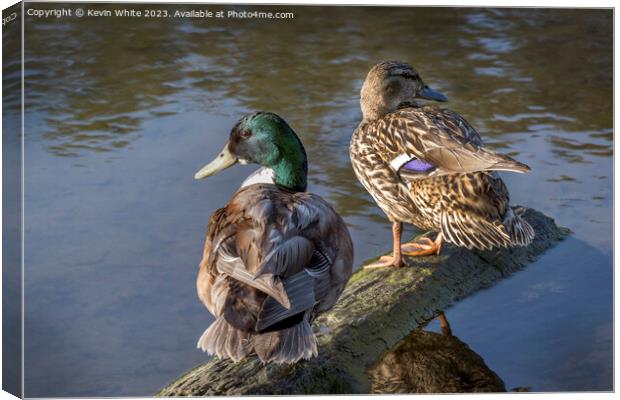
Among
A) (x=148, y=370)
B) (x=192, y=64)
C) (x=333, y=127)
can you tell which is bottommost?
(x=148, y=370)

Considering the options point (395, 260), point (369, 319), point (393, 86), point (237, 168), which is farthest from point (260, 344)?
point (237, 168)

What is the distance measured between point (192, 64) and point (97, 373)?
2.26 metres

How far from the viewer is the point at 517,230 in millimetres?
5184

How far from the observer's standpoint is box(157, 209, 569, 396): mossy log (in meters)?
4.32

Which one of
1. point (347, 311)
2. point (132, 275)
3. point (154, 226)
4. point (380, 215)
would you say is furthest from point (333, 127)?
point (347, 311)

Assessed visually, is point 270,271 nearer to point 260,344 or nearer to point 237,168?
point 260,344

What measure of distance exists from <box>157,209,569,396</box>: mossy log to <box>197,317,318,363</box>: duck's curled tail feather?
15 centimetres

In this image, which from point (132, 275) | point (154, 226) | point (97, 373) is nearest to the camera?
point (97, 373)

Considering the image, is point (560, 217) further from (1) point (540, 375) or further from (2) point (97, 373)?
(2) point (97, 373)

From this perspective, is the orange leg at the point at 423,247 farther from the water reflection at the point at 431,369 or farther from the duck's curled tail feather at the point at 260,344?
the duck's curled tail feather at the point at 260,344

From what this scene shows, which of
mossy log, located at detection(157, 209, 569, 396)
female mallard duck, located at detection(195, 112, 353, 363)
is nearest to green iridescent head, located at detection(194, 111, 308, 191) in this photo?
female mallard duck, located at detection(195, 112, 353, 363)

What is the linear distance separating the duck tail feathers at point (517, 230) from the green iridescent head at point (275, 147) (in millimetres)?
966

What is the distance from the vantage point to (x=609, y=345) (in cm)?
486

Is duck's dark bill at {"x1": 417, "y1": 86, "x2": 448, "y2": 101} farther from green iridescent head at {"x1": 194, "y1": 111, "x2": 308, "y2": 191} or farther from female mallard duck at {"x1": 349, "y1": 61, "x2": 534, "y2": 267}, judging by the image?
green iridescent head at {"x1": 194, "y1": 111, "x2": 308, "y2": 191}
